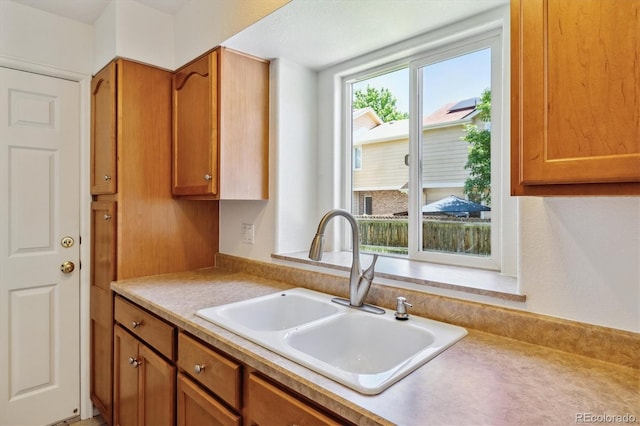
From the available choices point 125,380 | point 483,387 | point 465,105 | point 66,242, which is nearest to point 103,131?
point 66,242

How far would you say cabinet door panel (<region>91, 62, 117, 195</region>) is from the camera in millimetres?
1834

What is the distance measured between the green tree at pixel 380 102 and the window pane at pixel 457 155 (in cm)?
18

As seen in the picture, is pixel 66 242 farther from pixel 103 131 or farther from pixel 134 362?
pixel 134 362

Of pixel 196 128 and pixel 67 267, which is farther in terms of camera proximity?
pixel 67 267

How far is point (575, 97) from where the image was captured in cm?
74

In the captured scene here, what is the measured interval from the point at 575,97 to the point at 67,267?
7.82 feet

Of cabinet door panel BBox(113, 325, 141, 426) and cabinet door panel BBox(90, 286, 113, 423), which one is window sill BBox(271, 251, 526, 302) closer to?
cabinet door panel BBox(113, 325, 141, 426)

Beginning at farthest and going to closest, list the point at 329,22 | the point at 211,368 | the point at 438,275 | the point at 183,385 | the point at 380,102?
the point at 380,102, the point at 329,22, the point at 438,275, the point at 183,385, the point at 211,368

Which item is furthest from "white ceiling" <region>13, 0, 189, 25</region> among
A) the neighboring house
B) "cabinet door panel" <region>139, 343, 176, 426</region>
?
"cabinet door panel" <region>139, 343, 176, 426</region>

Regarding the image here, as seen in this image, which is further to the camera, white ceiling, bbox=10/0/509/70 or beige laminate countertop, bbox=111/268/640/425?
white ceiling, bbox=10/0/509/70

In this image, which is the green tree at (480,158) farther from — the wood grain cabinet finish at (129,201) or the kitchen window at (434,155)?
the wood grain cabinet finish at (129,201)

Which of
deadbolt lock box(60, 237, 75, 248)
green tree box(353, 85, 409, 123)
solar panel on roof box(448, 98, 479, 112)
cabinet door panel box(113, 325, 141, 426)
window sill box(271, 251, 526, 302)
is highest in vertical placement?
green tree box(353, 85, 409, 123)

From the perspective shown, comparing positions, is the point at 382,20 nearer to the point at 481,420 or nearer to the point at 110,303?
the point at 481,420

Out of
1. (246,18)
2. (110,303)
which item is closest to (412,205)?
(246,18)
